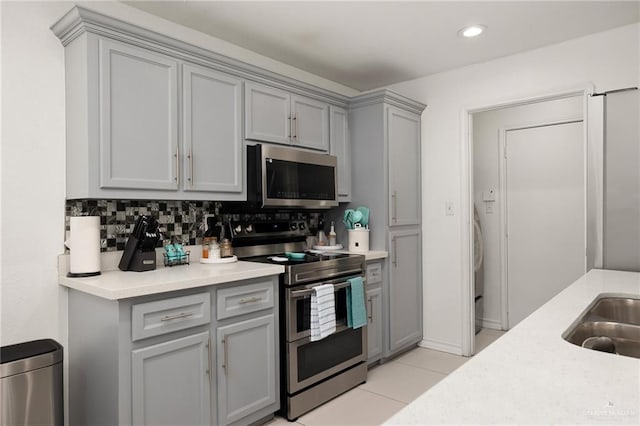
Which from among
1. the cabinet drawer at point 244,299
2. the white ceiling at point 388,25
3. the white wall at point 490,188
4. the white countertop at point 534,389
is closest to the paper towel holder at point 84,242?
the cabinet drawer at point 244,299

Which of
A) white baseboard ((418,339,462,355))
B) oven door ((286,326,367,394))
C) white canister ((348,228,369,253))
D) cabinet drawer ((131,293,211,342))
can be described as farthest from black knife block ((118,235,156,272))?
white baseboard ((418,339,462,355))

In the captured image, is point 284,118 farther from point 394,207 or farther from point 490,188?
point 490,188

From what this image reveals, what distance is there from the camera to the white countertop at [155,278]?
1.73m

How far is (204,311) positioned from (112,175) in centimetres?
81

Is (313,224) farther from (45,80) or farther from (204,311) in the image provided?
(45,80)

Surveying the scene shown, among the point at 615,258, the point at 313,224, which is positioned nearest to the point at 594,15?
the point at 615,258

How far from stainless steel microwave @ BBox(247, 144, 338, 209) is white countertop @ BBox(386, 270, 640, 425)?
6.18 feet

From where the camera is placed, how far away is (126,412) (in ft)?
5.68

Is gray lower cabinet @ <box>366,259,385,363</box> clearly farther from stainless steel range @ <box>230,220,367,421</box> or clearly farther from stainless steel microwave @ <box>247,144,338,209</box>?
stainless steel microwave @ <box>247,144,338,209</box>

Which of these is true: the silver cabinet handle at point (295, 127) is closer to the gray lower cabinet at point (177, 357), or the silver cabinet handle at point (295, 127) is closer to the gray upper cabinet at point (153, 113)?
the gray upper cabinet at point (153, 113)

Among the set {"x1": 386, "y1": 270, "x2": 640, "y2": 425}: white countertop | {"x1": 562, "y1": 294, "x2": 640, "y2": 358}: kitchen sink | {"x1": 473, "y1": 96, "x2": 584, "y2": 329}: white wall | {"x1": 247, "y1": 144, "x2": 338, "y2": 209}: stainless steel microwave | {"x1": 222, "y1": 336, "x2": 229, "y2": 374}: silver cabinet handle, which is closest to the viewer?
{"x1": 386, "y1": 270, "x2": 640, "y2": 425}: white countertop

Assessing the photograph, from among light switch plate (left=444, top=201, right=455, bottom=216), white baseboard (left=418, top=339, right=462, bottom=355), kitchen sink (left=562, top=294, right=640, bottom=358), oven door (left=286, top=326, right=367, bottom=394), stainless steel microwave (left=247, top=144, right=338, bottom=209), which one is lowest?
white baseboard (left=418, top=339, right=462, bottom=355)

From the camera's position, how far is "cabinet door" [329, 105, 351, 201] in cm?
329

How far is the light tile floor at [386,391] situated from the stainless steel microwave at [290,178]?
4.34ft
